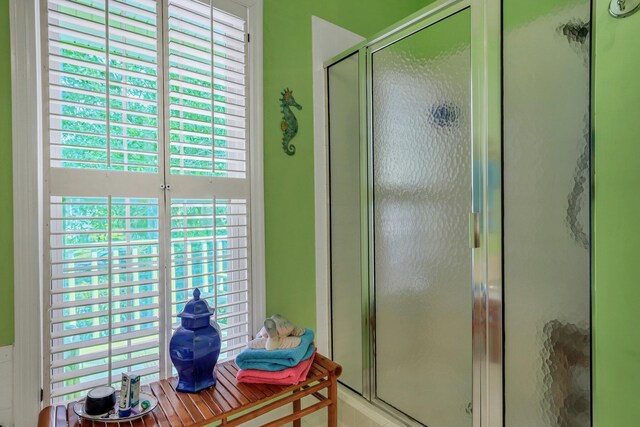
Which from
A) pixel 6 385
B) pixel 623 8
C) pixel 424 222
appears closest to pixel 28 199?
pixel 6 385

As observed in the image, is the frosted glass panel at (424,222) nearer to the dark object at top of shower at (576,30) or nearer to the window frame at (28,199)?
the dark object at top of shower at (576,30)

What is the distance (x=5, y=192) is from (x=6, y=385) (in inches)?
24.1

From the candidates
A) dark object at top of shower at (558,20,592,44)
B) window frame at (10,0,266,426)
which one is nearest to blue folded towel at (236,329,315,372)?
window frame at (10,0,266,426)

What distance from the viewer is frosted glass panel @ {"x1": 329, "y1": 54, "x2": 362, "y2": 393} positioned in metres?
1.72

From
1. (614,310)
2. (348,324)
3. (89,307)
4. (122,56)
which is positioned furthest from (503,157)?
(89,307)

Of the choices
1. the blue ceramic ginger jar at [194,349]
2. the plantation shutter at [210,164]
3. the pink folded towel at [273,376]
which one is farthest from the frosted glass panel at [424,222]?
the blue ceramic ginger jar at [194,349]

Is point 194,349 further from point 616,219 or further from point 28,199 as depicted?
point 616,219

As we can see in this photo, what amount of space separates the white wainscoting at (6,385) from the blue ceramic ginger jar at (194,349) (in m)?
0.48

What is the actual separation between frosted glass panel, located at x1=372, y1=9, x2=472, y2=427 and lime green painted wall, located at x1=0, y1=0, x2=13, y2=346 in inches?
53.9

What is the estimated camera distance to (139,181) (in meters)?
1.27

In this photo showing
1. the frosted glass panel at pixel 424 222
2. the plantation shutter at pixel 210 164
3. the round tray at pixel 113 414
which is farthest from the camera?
the plantation shutter at pixel 210 164

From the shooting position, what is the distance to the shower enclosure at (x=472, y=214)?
1023mm

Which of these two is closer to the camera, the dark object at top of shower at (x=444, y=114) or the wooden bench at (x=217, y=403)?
the wooden bench at (x=217, y=403)

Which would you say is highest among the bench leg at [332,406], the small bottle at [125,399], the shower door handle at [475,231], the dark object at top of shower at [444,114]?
the dark object at top of shower at [444,114]
